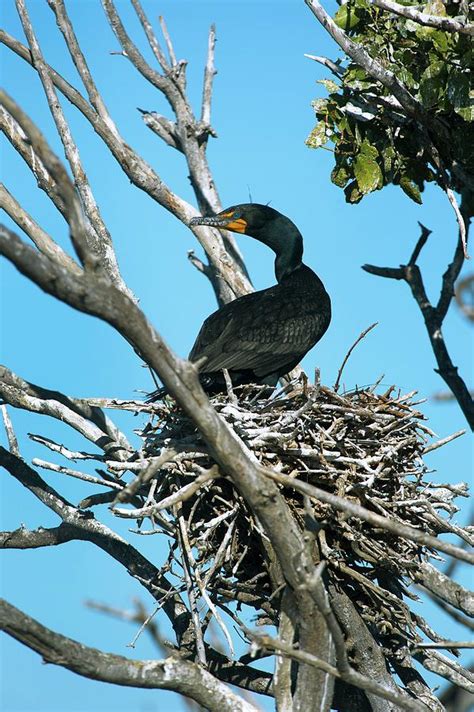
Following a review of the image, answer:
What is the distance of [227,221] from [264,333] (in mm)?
1563

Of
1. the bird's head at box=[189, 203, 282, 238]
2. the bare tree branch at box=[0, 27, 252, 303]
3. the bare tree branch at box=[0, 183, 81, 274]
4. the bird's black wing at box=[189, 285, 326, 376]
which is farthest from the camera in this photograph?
the bird's head at box=[189, 203, 282, 238]

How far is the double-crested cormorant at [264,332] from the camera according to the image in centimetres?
616

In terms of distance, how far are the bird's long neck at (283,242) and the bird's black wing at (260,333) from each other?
2.43ft

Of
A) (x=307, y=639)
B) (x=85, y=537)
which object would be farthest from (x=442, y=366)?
(x=307, y=639)

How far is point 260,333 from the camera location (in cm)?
629

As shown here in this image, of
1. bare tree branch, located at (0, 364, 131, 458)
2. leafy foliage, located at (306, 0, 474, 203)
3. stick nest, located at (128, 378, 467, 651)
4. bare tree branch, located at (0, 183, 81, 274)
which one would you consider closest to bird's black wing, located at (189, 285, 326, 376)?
stick nest, located at (128, 378, 467, 651)

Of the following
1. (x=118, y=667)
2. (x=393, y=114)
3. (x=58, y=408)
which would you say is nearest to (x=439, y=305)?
(x=393, y=114)

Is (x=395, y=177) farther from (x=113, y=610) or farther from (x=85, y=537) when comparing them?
(x=113, y=610)

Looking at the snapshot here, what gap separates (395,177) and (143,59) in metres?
2.95

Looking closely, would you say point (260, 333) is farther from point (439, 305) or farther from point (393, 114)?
point (439, 305)

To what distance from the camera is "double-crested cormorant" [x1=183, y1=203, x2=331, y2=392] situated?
6.16m

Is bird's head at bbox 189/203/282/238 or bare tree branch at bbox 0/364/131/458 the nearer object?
bare tree branch at bbox 0/364/131/458

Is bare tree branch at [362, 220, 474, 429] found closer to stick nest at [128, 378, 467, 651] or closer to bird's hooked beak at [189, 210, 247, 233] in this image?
bird's hooked beak at [189, 210, 247, 233]

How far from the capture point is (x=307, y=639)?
4.34 m
